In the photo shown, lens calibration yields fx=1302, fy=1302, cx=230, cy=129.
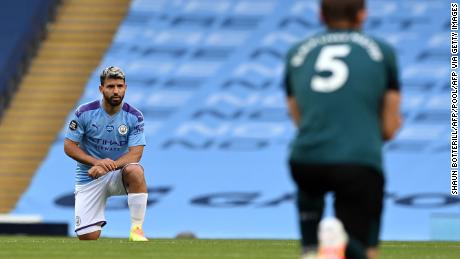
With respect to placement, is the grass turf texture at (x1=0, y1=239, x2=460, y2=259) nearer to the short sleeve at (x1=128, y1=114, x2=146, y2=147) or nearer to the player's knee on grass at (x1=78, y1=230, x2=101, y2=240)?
the player's knee on grass at (x1=78, y1=230, x2=101, y2=240)

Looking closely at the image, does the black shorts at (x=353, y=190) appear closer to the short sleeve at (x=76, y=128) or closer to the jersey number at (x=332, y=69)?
the jersey number at (x=332, y=69)

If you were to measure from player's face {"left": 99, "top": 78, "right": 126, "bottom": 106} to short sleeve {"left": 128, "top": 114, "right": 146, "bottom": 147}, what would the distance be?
1.12 ft

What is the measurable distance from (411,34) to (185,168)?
466 centimetres

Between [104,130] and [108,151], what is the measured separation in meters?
0.23

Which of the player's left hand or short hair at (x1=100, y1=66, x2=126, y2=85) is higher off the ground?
short hair at (x1=100, y1=66, x2=126, y2=85)

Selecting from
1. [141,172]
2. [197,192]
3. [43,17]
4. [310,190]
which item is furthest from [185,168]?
[310,190]

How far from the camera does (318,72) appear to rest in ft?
18.7

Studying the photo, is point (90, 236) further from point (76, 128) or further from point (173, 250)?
point (173, 250)

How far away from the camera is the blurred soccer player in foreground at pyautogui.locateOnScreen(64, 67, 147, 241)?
11.9 m

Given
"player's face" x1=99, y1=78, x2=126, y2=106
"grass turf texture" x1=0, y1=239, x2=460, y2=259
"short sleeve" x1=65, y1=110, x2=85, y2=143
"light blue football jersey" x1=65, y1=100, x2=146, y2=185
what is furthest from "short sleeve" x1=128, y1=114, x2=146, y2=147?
"grass turf texture" x1=0, y1=239, x2=460, y2=259

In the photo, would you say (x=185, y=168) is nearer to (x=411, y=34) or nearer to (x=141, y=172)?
(x=411, y=34)

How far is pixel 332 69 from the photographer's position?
566 centimetres

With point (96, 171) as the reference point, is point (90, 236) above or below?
below

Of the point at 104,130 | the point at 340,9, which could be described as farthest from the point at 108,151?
the point at 340,9
